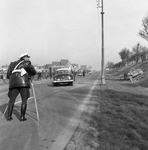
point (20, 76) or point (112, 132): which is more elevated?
point (20, 76)

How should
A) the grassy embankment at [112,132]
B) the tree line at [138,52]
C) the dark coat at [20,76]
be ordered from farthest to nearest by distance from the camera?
the tree line at [138,52]
the dark coat at [20,76]
the grassy embankment at [112,132]

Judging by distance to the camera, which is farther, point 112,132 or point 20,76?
point 20,76

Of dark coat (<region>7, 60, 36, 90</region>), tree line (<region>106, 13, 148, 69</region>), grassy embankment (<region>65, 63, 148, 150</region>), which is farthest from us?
tree line (<region>106, 13, 148, 69</region>)

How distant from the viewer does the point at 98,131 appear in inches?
149

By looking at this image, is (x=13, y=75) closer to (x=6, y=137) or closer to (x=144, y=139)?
(x=6, y=137)

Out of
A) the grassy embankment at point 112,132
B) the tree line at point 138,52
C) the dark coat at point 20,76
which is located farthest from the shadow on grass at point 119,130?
the tree line at point 138,52

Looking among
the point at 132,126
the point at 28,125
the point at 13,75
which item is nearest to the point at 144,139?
the point at 132,126

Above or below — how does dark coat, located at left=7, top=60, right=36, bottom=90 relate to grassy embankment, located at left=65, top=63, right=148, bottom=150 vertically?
above

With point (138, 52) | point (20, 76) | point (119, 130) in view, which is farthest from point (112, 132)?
point (138, 52)

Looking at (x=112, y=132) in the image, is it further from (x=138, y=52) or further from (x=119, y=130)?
(x=138, y=52)

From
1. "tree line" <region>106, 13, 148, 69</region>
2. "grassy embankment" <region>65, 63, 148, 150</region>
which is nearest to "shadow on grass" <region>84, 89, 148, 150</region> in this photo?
"grassy embankment" <region>65, 63, 148, 150</region>

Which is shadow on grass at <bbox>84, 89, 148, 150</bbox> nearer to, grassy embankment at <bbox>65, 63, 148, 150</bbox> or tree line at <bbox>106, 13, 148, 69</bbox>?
grassy embankment at <bbox>65, 63, 148, 150</bbox>

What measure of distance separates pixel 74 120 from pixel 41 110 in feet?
5.30

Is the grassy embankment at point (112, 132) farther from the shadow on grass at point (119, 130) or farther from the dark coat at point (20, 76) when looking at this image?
the dark coat at point (20, 76)
